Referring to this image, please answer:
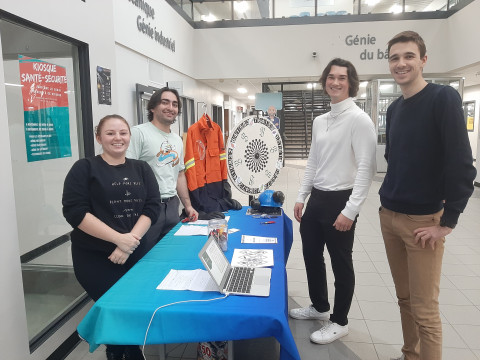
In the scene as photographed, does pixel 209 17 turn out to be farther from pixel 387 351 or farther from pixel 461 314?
pixel 387 351

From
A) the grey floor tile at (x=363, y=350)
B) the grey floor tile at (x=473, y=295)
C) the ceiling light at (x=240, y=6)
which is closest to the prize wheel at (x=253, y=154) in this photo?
the grey floor tile at (x=363, y=350)

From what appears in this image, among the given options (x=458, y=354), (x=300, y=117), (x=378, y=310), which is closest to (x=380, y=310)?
(x=378, y=310)

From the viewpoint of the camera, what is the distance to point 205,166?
9.73 feet

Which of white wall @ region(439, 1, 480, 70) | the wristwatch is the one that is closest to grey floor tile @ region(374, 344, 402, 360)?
the wristwatch

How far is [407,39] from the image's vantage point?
5.34 ft

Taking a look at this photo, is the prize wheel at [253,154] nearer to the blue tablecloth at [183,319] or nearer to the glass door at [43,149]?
the glass door at [43,149]

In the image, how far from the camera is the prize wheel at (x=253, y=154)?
308cm

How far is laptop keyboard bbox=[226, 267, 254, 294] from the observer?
150 centimetres

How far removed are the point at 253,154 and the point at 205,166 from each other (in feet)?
1.48

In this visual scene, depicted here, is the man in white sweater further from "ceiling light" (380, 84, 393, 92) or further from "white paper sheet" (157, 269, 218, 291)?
"ceiling light" (380, 84, 393, 92)

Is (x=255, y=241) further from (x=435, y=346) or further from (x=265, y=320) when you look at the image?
(x=435, y=346)

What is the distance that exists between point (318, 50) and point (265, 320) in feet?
25.0

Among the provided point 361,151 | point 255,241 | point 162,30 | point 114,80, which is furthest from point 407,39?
point 162,30

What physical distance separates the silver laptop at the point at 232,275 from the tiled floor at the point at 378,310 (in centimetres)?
87
